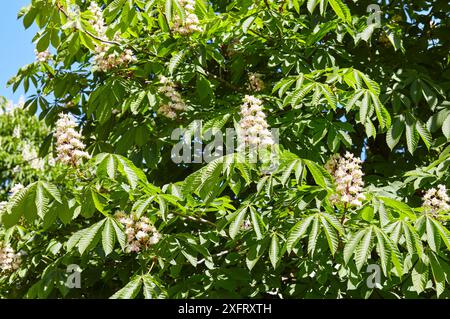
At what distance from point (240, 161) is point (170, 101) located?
96cm

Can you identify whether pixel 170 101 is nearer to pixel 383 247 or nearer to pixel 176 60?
pixel 176 60

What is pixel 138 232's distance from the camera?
8.41 ft

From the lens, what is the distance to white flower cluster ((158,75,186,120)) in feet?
10.0

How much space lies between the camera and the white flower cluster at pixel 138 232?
2562 mm

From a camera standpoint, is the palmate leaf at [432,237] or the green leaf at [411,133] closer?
the palmate leaf at [432,237]

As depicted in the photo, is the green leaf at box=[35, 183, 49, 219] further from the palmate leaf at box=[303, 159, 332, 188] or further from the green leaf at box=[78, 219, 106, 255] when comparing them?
the palmate leaf at box=[303, 159, 332, 188]

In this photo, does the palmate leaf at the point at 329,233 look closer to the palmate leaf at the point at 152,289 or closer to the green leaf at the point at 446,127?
the palmate leaf at the point at 152,289

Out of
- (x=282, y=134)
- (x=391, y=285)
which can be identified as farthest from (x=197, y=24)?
(x=391, y=285)

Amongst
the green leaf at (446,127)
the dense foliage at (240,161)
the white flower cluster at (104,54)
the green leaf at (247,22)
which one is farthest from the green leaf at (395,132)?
the white flower cluster at (104,54)

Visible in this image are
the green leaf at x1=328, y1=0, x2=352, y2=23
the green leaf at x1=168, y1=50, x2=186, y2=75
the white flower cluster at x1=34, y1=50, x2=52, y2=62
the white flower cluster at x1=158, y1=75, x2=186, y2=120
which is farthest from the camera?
the white flower cluster at x1=34, y1=50, x2=52, y2=62

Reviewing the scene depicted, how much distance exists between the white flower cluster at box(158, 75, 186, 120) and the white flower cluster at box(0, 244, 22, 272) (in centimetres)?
107

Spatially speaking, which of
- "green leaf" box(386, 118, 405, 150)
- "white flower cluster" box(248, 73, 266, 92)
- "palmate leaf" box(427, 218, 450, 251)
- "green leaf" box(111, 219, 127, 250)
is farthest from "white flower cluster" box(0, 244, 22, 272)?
"palmate leaf" box(427, 218, 450, 251)

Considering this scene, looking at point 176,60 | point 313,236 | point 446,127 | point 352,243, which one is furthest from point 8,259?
point 446,127

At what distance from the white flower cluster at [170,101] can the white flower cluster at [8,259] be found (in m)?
1.07
